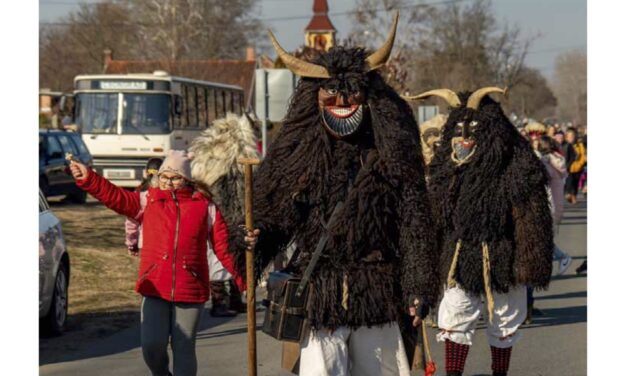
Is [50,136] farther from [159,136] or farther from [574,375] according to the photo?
[574,375]

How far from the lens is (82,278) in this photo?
1515 centimetres

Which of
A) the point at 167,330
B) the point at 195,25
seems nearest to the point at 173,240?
the point at 167,330

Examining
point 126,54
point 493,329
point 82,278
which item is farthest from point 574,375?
point 126,54

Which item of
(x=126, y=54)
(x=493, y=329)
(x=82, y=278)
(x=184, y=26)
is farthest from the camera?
(x=126, y=54)

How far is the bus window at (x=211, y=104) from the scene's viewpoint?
34.7m

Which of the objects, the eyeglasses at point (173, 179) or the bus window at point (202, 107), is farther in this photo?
the bus window at point (202, 107)

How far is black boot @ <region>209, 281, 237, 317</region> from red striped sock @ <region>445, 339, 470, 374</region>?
428cm

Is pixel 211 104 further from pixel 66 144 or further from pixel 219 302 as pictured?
pixel 219 302

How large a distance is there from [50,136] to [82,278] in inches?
453

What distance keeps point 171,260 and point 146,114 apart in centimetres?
2393

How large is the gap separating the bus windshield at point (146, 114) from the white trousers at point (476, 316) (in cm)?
2241

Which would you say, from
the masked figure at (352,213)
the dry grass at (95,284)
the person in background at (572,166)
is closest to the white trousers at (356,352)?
the masked figure at (352,213)

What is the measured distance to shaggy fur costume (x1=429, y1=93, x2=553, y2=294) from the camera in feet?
27.4

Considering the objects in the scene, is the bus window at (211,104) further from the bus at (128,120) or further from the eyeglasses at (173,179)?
the eyeglasses at (173,179)
